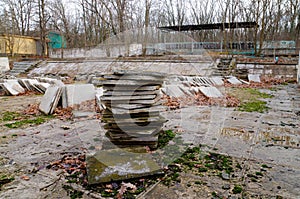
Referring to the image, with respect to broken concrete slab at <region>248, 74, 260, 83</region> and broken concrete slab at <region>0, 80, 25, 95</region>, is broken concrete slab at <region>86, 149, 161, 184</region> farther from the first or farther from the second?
broken concrete slab at <region>248, 74, 260, 83</region>

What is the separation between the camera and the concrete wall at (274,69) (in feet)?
40.0

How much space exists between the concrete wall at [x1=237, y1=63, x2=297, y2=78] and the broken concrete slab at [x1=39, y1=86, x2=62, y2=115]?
10.9 m

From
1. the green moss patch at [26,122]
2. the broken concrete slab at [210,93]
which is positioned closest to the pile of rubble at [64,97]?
the green moss patch at [26,122]

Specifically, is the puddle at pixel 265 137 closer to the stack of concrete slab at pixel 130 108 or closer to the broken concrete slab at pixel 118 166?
the stack of concrete slab at pixel 130 108

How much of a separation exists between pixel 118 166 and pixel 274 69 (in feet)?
42.3

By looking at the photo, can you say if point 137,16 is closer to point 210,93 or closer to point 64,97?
point 210,93

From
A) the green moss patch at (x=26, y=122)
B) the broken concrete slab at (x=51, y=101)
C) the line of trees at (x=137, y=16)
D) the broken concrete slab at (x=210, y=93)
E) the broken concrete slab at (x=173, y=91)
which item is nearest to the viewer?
the green moss patch at (x=26, y=122)

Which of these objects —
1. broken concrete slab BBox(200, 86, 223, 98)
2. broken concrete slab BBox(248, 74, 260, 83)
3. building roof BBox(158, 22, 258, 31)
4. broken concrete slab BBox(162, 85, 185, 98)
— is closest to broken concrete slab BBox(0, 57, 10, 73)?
building roof BBox(158, 22, 258, 31)


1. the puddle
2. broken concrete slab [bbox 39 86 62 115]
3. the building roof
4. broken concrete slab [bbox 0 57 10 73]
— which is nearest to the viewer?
the puddle

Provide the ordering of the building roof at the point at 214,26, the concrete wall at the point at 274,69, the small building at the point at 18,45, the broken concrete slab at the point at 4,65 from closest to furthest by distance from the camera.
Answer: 1. the concrete wall at the point at 274,69
2. the broken concrete slab at the point at 4,65
3. the building roof at the point at 214,26
4. the small building at the point at 18,45

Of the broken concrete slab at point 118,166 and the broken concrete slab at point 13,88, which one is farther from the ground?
the broken concrete slab at point 13,88

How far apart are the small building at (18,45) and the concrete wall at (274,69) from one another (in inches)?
770

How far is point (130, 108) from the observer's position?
2.55m

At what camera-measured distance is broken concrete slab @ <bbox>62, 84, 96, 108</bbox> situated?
520 cm
